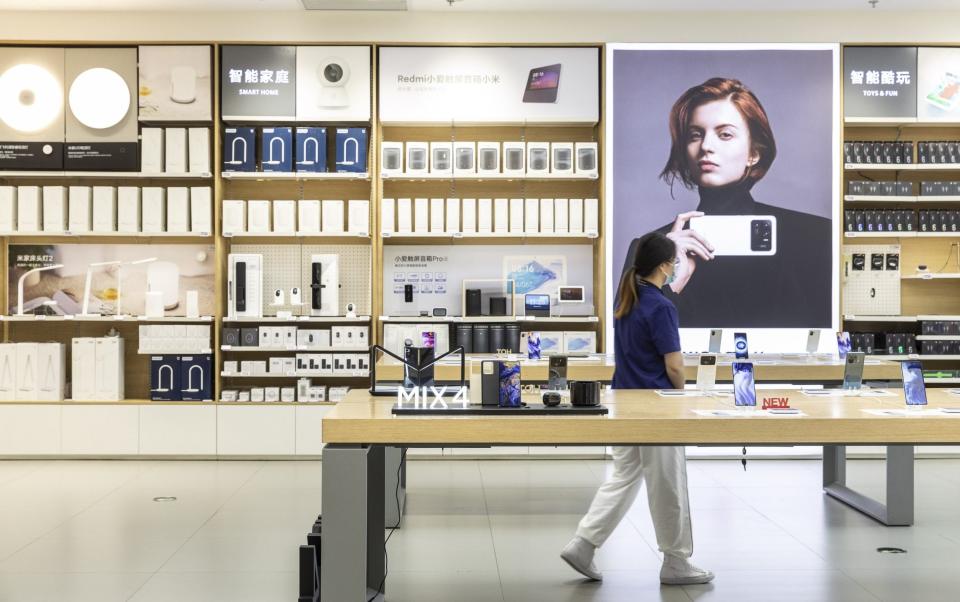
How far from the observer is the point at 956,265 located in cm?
744

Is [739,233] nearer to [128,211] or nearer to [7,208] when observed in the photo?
[128,211]

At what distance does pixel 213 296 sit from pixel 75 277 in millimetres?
1116

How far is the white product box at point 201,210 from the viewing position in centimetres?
700

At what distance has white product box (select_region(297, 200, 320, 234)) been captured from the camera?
7.03m

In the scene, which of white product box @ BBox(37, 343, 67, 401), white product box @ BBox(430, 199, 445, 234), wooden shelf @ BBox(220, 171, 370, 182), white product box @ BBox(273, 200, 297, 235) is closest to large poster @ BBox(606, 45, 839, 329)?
white product box @ BBox(430, 199, 445, 234)

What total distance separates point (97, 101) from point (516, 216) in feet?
11.0

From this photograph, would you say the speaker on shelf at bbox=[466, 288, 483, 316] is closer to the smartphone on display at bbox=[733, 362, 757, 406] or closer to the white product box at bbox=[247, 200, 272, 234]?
the white product box at bbox=[247, 200, 272, 234]

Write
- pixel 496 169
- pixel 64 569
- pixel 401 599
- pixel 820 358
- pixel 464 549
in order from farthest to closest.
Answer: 1. pixel 496 169
2. pixel 820 358
3. pixel 464 549
4. pixel 64 569
5. pixel 401 599

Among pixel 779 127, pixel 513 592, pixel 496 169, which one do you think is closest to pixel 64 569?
A: pixel 513 592

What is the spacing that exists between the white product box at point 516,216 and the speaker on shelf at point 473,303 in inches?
22.9

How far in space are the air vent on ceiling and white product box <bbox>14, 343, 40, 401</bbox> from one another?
3340 mm

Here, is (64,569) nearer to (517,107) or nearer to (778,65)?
(517,107)

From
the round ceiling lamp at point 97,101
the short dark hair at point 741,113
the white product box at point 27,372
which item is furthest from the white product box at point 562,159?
the white product box at point 27,372

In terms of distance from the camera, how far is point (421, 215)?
700 cm
